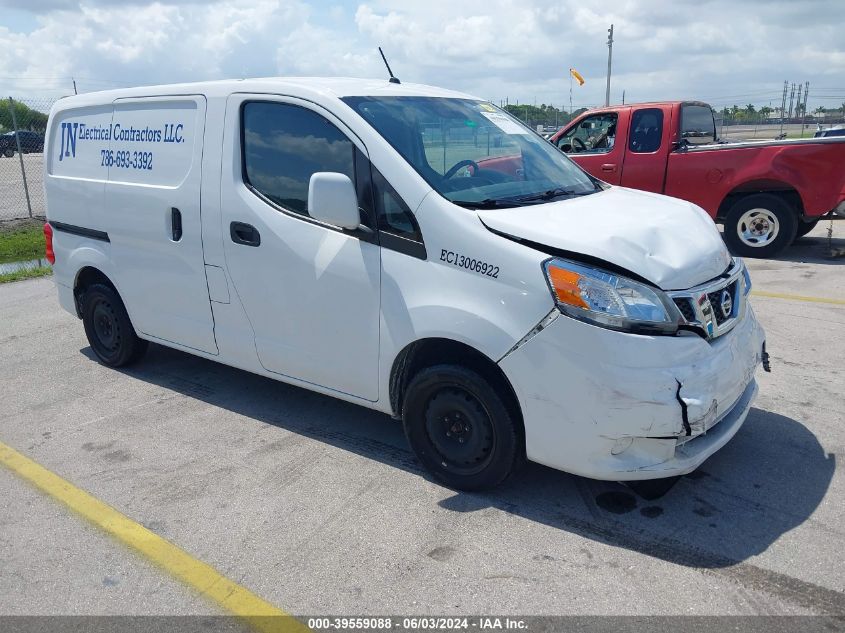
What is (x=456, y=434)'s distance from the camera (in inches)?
144

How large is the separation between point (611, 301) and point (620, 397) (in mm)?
403

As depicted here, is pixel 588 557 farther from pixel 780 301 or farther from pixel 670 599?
pixel 780 301

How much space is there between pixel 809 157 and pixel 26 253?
10969mm

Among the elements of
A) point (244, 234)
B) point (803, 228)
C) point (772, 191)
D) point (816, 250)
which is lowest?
point (816, 250)

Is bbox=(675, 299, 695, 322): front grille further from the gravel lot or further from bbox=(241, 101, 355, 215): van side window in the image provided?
bbox=(241, 101, 355, 215): van side window

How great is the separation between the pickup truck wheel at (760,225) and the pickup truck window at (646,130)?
138 centimetres

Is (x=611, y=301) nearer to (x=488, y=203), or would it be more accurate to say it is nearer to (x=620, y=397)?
(x=620, y=397)

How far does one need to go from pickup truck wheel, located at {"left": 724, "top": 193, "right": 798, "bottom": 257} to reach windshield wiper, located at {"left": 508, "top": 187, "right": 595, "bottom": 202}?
6233 mm

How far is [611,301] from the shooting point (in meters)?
3.12

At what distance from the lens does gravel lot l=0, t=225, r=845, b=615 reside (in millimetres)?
2961

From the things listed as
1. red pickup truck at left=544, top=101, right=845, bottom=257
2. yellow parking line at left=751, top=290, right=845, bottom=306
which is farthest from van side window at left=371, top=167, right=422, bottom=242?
red pickup truck at left=544, top=101, right=845, bottom=257

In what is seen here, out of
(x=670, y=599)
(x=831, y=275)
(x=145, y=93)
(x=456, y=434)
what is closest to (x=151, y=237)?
(x=145, y=93)

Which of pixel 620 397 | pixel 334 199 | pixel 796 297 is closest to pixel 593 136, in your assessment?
pixel 796 297

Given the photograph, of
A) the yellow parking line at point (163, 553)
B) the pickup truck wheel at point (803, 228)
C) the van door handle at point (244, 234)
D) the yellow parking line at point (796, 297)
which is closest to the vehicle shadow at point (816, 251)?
the pickup truck wheel at point (803, 228)
